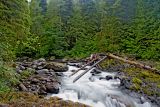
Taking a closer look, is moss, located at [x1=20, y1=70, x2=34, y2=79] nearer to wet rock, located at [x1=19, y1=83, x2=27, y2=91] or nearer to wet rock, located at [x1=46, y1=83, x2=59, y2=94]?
wet rock, located at [x1=46, y1=83, x2=59, y2=94]

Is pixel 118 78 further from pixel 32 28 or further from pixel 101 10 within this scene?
pixel 32 28

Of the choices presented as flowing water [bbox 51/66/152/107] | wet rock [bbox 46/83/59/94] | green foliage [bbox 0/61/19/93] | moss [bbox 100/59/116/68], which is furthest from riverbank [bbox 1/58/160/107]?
moss [bbox 100/59/116/68]

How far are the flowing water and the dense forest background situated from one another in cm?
1513

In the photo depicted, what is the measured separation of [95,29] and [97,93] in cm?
2620

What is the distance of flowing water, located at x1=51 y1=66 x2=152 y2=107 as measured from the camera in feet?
48.6

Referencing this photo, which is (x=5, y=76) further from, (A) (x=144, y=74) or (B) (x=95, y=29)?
(B) (x=95, y=29)

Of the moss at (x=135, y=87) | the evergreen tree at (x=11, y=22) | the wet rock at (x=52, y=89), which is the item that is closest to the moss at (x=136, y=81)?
the moss at (x=135, y=87)

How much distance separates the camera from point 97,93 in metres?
16.3

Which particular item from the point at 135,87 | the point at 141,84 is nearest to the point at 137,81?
the point at 141,84

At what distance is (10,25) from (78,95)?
5.06 meters

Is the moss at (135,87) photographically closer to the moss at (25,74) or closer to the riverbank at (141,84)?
the riverbank at (141,84)

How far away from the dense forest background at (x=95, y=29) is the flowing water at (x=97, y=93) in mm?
15129

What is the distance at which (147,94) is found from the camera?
53.4 ft

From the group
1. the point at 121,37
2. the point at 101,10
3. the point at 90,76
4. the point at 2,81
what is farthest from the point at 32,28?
the point at 2,81
